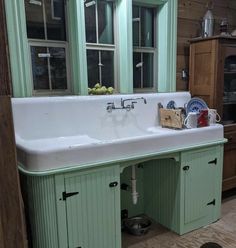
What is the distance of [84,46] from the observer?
87.5 inches

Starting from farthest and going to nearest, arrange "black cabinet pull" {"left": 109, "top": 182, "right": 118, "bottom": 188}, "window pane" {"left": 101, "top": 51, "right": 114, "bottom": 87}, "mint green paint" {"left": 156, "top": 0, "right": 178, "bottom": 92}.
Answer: "mint green paint" {"left": 156, "top": 0, "right": 178, "bottom": 92} → "window pane" {"left": 101, "top": 51, "right": 114, "bottom": 87} → "black cabinet pull" {"left": 109, "top": 182, "right": 118, "bottom": 188}

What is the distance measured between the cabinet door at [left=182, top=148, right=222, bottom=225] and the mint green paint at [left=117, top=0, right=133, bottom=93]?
856mm

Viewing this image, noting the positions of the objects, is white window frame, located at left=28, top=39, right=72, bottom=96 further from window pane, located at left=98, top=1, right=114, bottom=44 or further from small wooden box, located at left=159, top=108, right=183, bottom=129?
small wooden box, located at left=159, top=108, right=183, bottom=129

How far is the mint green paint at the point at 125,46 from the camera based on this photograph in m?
2.42

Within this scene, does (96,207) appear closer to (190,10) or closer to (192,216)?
(192,216)

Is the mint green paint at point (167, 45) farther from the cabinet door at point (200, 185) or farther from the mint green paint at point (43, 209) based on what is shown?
the mint green paint at point (43, 209)

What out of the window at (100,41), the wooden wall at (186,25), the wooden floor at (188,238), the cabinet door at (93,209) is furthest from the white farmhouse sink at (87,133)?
the wooden floor at (188,238)

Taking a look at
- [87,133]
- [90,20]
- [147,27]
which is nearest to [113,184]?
[87,133]

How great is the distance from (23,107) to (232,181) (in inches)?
85.2

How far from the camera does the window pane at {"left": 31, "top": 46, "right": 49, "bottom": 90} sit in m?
2.18

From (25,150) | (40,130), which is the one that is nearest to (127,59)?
(40,130)

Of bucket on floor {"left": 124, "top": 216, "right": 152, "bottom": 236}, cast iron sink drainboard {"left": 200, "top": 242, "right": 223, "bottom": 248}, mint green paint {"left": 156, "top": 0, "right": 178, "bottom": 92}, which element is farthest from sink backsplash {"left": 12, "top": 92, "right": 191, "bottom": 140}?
cast iron sink drainboard {"left": 200, "top": 242, "right": 223, "bottom": 248}

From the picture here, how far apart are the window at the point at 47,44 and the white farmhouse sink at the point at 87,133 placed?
12.3 inches

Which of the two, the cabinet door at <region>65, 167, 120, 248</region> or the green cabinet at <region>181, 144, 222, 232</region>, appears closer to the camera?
the cabinet door at <region>65, 167, 120, 248</region>
